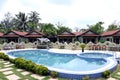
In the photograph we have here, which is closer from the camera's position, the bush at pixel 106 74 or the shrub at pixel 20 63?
the bush at pixel 106 74

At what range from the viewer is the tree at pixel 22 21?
1854 inches

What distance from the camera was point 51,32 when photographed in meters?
33.2

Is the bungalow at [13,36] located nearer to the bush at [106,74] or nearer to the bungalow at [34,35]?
the bungalow at [34,35]

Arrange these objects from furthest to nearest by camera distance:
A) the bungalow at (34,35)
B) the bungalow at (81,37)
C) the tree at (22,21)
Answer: the tree at (22,21), the bungalow at (34,35), the bungalow at (81,37)

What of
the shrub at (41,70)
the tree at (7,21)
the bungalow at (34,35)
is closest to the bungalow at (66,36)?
the bungalow at (34,35)

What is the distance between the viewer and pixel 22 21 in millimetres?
47312

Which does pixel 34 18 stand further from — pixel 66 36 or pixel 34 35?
pixel 66 36

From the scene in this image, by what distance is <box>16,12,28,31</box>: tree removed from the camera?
155ft

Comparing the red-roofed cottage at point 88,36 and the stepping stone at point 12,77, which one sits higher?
the red-roofed cottage at point 88,36

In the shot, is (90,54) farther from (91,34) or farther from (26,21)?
(26,21)

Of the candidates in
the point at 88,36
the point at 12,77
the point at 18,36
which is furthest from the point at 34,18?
the point at 12,77

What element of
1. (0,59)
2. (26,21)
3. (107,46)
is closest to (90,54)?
(107,46)

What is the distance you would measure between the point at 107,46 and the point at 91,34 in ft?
27.6

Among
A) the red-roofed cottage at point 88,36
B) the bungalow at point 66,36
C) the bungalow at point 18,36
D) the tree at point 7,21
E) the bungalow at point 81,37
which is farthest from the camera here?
the tree at point 7,21
